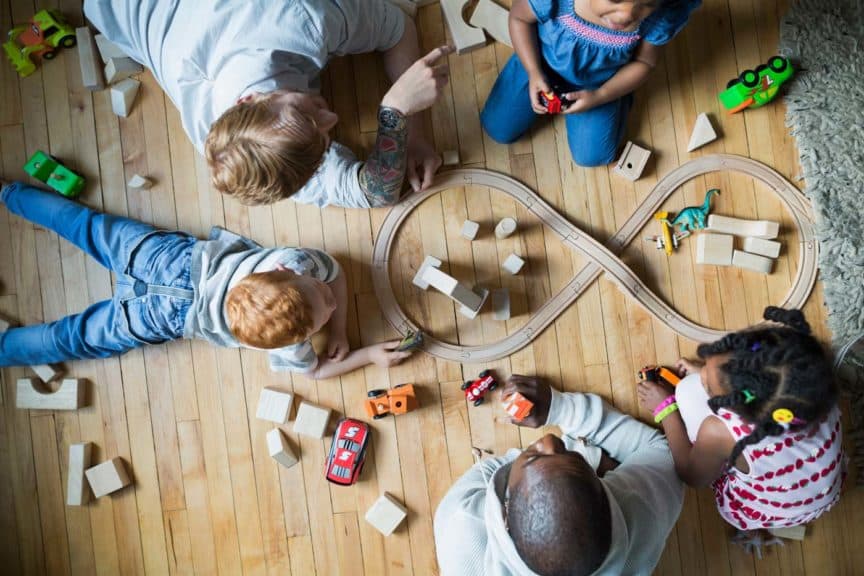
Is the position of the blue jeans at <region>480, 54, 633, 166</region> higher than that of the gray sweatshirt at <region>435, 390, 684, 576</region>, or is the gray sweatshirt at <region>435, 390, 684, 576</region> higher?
the blue jeans at <region>480, 54, 633, 166</region>

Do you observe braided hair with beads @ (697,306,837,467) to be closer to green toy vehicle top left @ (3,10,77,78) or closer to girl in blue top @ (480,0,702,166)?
girl in blue top @ (480,0,702,166)

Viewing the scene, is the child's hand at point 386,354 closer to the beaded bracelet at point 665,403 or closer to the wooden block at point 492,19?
the beaded bracelet at point 665,403

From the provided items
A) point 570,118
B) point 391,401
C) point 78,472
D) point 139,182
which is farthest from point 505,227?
point 78,472

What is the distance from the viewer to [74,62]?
5.17ft

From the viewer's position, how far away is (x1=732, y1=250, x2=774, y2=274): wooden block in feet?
4.61

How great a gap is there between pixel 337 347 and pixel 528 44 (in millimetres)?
795

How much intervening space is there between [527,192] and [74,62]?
3.89 ft

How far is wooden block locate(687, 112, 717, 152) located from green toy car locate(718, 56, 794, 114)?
60 millimetres

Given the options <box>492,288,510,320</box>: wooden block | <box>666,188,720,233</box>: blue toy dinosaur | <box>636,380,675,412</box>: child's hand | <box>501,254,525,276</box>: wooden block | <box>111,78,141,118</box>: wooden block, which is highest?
<box>111,78,141,118</box>: wooden block

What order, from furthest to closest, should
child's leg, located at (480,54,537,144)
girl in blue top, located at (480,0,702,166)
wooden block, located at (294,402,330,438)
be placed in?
wooden block, located at (294,402,330,438)
child's leg, located at (480,54,537,144)
girl in blue top, located at (480,0,702,166)

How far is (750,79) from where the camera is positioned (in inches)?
53.7

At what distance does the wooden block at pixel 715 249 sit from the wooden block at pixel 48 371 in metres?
1.59

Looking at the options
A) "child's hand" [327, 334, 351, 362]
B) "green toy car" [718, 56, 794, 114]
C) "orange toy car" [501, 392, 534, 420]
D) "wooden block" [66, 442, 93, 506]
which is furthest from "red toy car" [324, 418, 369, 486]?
"green toy car" [718, 56, 794, 114]

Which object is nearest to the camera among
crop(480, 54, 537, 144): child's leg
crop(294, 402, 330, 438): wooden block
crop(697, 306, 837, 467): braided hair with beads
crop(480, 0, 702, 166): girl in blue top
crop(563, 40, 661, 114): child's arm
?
crop(697, 306, 837, 467): braided hair with beads
